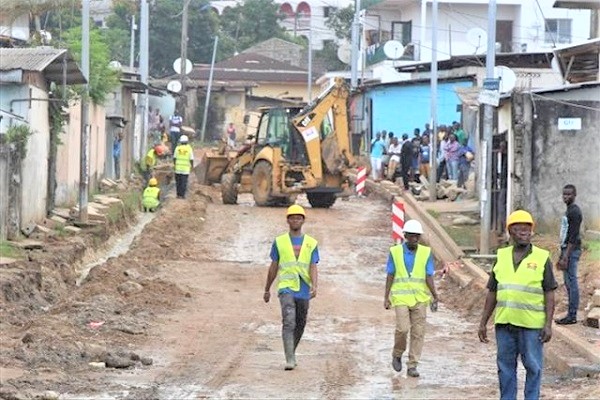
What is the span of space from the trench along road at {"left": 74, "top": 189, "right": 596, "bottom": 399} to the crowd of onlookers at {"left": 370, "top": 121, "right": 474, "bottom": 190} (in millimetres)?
9692

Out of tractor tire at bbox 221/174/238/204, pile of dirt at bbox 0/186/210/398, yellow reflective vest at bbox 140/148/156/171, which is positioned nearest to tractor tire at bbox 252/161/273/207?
tractor tire at bbox 221/174/238/204

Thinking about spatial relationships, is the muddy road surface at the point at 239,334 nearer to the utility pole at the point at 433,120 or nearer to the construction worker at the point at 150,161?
the utility pole at the point at 433,120

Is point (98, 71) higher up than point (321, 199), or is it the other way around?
point (98, 71)

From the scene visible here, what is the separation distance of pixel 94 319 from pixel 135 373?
3401 millimetres

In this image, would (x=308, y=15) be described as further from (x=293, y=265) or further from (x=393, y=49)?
(x=293, y=265)

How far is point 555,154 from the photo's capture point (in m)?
26.5

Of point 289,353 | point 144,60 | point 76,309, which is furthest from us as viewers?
point 144,60

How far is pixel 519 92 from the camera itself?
26375mm

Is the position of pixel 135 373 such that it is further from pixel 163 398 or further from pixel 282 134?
pixel 282 134

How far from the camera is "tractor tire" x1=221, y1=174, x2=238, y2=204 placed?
3706cm

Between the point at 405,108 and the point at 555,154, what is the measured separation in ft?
87.1

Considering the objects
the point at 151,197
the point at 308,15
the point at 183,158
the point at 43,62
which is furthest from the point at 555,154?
the point at 308,15

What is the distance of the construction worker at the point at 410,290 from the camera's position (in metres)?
A: 14.0

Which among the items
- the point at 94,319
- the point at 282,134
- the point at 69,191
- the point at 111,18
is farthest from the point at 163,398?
the point at 111,18
